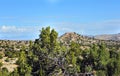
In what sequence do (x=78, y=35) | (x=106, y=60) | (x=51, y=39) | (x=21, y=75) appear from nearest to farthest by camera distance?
(x=21, y=75) < (x=51, y=39) < (x=106, y=60) < (x=78, y=35)

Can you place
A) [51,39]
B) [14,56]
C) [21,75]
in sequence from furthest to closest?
1. [14,56]
2. [51,39]
3. [21,75]

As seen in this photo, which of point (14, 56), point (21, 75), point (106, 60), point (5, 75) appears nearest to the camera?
point (5, 75)

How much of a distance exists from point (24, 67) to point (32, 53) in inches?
127

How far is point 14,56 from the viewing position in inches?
3880

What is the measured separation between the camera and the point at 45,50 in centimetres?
5303

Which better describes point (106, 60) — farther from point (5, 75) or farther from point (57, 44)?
point (5, 75)

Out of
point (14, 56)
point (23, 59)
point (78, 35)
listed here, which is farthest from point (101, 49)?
point (78, 35)

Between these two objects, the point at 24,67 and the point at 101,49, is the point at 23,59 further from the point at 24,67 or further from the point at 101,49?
the point at 101,49

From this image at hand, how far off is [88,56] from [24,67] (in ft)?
49.3

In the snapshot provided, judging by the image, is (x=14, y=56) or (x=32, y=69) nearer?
(x=32, y=69)

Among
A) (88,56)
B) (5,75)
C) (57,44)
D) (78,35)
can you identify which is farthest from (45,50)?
(78,35)

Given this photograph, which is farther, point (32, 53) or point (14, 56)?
point (14, 56)

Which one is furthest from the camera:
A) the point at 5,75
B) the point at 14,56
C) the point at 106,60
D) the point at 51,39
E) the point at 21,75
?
the point at 14,56

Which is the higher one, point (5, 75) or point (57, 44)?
point (57, 44)
